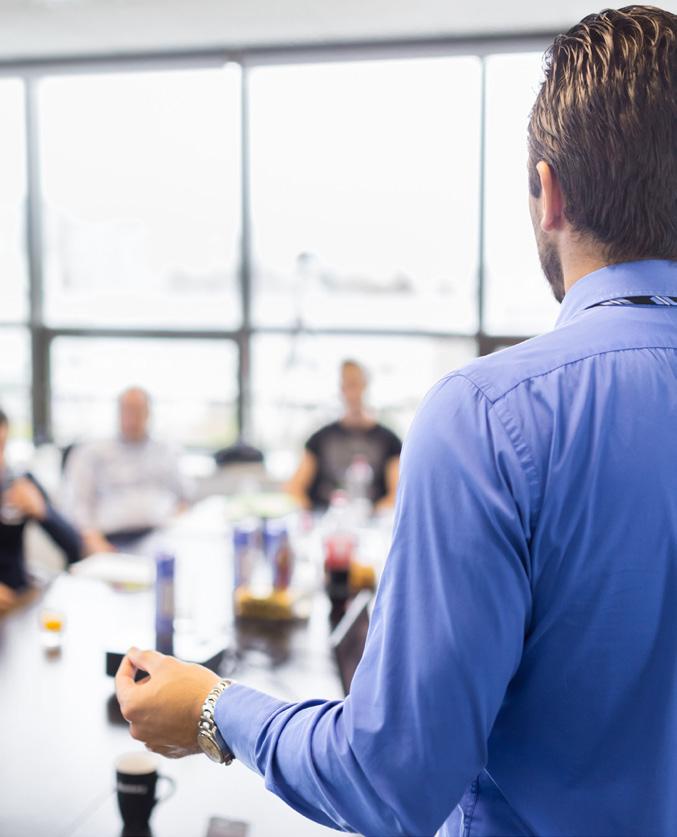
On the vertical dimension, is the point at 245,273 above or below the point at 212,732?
above

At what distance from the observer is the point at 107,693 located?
186 cm

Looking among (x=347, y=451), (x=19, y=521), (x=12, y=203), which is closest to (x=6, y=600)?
(x=19, y=521)

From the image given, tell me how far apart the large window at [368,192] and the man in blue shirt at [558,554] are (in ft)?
14.0

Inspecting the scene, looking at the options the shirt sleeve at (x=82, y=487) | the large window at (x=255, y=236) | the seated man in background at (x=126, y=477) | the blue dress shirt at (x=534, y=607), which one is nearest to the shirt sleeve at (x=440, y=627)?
the blue dress shirt at (x=534, y=607)

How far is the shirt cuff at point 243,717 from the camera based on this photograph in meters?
0.84

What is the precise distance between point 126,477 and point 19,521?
114cm

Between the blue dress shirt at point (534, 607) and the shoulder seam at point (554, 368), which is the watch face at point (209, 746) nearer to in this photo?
the blue dress shirt at point (534, 607)

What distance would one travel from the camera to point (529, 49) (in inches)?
184

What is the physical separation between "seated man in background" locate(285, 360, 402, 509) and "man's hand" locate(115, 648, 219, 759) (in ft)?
11.3

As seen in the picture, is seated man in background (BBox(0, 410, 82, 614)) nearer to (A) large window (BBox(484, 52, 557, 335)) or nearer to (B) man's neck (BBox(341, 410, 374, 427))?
(B) man's neck (BBox(341, 410, 374, 427))

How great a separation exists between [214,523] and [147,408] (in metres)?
1.07

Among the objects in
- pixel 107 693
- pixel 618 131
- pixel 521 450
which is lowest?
pixel 107 693

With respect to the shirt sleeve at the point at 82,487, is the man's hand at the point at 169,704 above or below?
above

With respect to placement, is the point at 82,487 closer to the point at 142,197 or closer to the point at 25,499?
the point at 25,499
